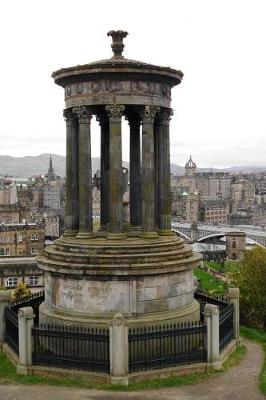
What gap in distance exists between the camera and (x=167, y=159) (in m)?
21.7

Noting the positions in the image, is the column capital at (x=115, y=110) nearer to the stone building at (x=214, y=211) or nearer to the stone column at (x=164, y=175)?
the stone column at (x=164, y=175)

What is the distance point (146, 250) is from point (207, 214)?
175520mm

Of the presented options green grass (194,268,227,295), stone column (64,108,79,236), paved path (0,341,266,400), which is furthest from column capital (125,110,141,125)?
green grass (194,268,227,295)

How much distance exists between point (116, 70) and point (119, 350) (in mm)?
9186

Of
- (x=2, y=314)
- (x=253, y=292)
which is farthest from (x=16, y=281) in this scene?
(x=2, y=314)

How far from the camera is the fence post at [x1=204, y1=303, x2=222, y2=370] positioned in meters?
18.5

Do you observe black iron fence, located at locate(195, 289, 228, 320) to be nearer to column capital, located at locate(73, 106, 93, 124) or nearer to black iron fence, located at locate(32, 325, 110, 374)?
black iron fence, located at locate(32, 325, 110, 374)

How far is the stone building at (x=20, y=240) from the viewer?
238ft

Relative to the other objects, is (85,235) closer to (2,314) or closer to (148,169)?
(148,169)

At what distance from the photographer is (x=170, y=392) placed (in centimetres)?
1686

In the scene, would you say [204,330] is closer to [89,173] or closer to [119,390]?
[119,390]

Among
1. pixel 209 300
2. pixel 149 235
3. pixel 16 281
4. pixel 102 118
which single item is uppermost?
pixel 102 118

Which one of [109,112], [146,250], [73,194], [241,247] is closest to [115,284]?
[146,250]

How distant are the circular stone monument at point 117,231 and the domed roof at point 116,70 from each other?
34 mm
